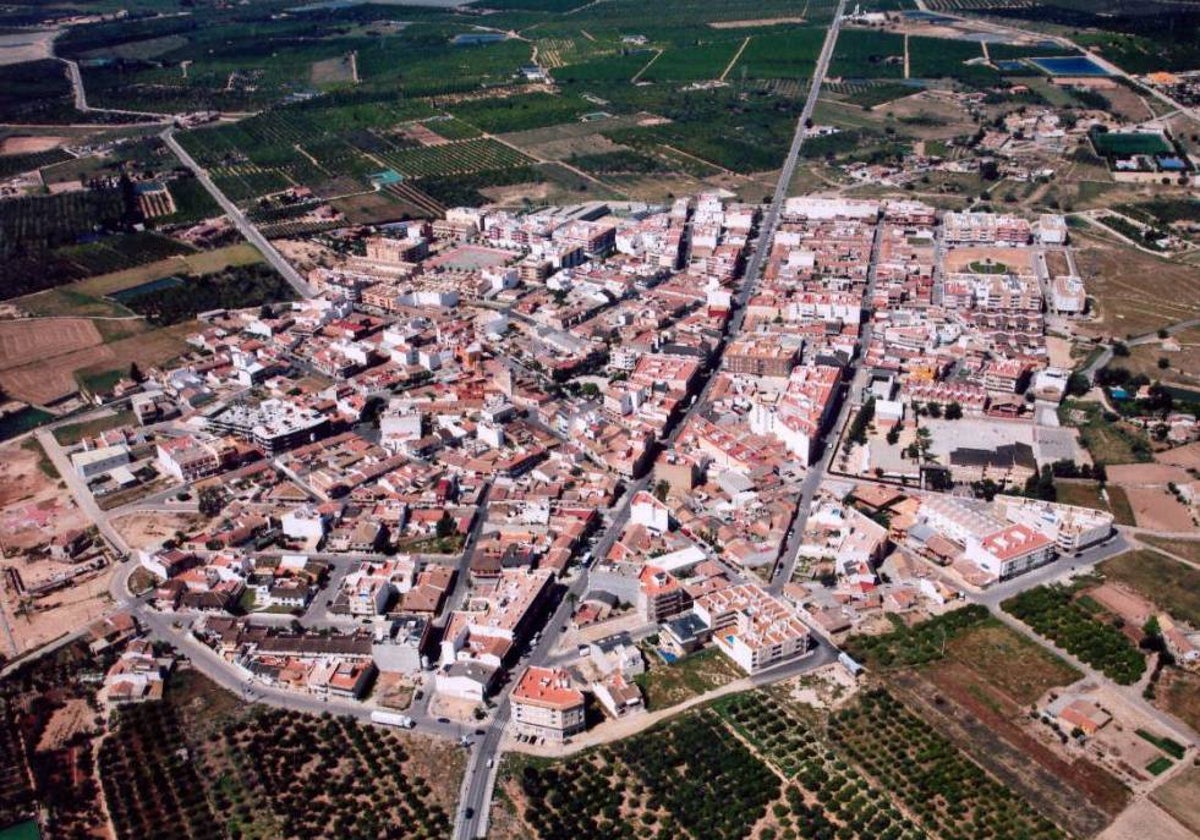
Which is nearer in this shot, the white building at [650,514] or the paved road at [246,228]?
the white building at [650,514]

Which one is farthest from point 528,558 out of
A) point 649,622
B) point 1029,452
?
point 1029,452

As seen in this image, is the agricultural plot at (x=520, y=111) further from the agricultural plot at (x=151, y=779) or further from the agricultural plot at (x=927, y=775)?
the agricultural plot at (x=927, y=775)

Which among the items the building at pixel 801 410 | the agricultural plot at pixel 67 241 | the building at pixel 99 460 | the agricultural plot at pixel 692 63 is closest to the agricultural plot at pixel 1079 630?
the building at pixel 801 410

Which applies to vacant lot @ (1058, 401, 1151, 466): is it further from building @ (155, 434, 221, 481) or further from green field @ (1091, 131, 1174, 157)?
green field @ (1091, 131, 1174, 157)

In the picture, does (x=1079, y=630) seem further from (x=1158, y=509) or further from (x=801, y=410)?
(x=801, y=410)

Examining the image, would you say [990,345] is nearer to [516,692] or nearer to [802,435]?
[802,435]

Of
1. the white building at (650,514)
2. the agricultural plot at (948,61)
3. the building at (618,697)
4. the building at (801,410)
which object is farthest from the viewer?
the agricultural plot at (948,61)
